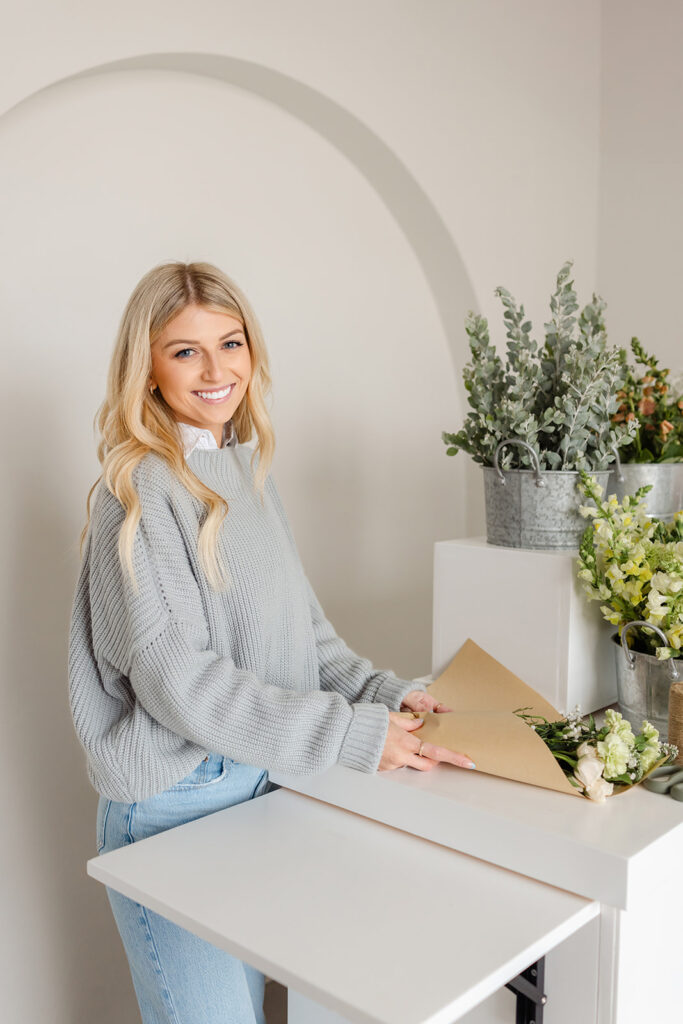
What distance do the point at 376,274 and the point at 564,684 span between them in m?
1.29

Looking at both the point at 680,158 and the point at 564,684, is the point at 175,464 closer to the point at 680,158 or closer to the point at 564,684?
the point at 564,684

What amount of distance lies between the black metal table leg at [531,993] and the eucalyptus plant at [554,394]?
798 mm

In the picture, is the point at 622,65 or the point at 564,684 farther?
the point at 622,65

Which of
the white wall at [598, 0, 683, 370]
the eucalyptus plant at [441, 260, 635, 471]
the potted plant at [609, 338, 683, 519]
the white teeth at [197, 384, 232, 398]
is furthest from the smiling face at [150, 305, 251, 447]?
the white wall at [598, 0, 683, 370]

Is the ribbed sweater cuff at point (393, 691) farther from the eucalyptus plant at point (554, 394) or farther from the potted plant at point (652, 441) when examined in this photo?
the potted plant at point (652, 441)

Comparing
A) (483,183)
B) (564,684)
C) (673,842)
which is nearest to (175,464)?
(564,684)

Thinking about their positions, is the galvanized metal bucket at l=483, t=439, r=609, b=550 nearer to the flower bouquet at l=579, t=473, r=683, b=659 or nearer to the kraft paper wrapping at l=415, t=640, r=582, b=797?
the flower bouquet at l=579, t=473, r=683, b=659

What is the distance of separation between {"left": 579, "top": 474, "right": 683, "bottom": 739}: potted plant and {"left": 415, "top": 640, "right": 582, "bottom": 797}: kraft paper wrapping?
0.14 meters

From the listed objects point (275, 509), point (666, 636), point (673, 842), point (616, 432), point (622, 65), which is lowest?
point (673, 842)

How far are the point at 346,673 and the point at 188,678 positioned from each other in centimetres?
41

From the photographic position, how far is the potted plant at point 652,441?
67.7 inches

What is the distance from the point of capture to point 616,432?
1.63 m

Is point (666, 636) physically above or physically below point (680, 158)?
below

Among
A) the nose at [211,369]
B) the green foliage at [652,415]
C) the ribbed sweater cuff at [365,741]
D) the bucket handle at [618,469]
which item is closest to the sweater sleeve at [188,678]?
the ribbed sweater cuff at [365,741]
